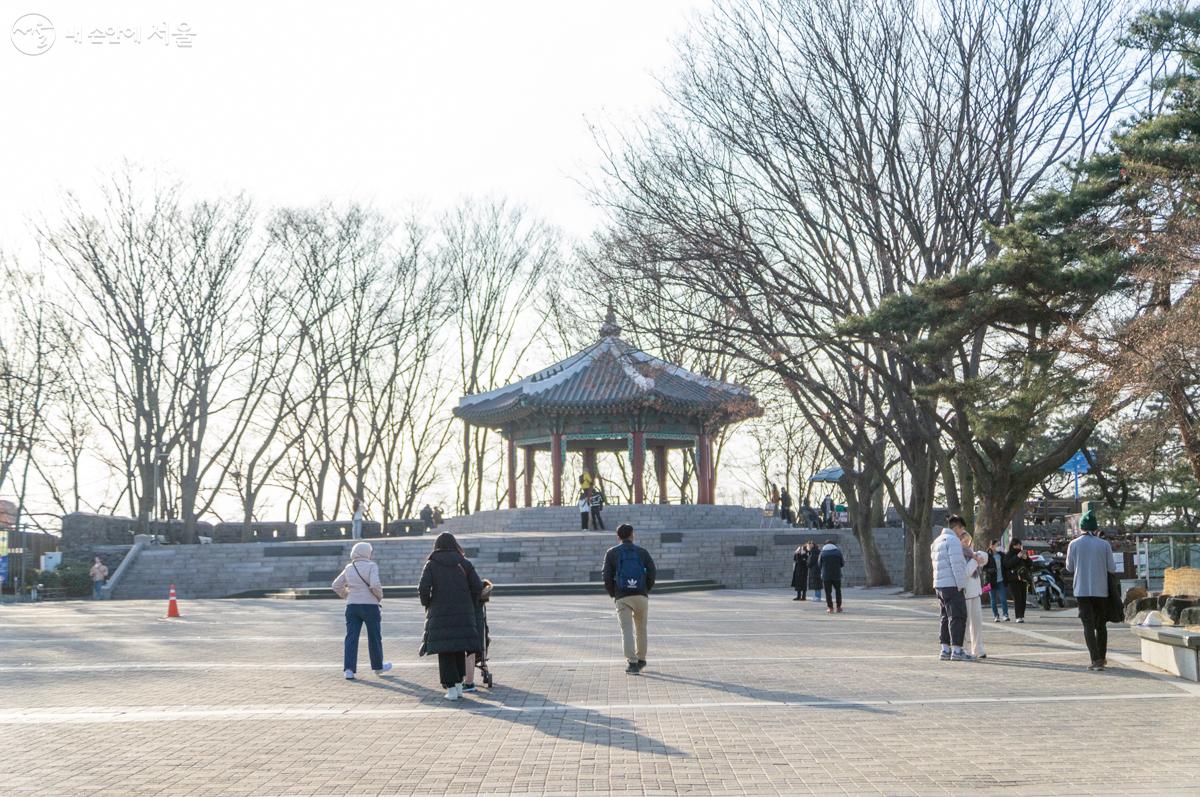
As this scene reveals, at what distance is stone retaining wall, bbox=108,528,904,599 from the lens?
35.7 meters

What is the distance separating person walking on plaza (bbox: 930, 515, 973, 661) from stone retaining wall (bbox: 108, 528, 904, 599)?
2090 centimetres

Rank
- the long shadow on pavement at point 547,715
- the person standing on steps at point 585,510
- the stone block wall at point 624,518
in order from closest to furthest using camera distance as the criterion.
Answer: the long shadow on pavement at point 547,715 < the person standing on steps at point 585,510 < the stone block wall at point 624,518

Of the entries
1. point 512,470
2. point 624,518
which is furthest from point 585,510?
point 512,470

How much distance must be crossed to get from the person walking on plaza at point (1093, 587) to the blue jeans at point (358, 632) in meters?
6.95

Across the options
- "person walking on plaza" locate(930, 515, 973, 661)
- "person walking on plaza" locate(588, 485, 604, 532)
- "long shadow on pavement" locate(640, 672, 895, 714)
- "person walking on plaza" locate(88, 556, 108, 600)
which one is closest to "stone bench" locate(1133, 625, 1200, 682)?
"person walking on plaza" locate(930, 515, 973, 661)

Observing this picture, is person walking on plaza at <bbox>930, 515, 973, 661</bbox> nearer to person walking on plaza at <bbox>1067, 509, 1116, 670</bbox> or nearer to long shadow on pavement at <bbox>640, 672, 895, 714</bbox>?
person walking on plaza at <bbox>1067, 509, 1116, 670</bbox>

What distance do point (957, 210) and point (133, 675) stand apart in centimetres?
1506

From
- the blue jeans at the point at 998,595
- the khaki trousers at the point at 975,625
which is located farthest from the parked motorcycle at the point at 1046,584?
the khaki trousers at the point at 975,625

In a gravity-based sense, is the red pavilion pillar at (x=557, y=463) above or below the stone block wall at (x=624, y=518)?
above

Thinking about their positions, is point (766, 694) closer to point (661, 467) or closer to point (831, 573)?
point (831, 573)

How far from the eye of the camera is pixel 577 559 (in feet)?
117

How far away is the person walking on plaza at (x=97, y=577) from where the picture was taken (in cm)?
3494

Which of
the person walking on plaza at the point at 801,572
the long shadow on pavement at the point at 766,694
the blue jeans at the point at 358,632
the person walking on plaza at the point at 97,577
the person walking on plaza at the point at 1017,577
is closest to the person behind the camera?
the long shadow on pavement at the point at 766,694

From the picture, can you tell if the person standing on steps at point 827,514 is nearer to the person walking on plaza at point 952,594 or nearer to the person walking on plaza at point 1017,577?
the person walking on plaza at point 1017,577
